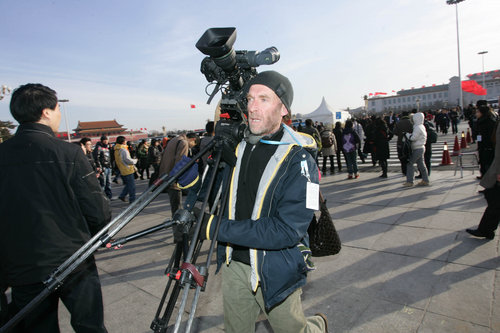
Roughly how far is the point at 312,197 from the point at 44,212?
1.70 meters

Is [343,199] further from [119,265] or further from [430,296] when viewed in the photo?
[119,265]

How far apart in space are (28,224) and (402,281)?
3502mm

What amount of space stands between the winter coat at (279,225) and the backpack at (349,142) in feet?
24.0

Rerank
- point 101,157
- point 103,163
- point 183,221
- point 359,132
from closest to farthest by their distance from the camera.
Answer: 1. point 183,221
2. point 103,163
3. point 101,157
4. point 359,132

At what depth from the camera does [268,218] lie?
1.51 meters

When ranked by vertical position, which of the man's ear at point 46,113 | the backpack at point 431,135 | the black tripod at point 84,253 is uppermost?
the man's ear at point 46,113

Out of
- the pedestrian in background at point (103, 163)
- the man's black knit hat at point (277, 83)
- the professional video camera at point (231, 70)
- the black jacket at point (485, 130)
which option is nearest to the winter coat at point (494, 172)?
the black jacket at point (485, 130)

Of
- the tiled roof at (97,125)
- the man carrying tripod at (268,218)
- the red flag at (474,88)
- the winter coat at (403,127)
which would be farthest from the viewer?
the tiled roof at (97,125)

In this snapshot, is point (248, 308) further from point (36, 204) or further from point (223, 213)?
point (36, 204)

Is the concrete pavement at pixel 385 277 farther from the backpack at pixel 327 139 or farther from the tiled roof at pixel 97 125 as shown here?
the tiled roof at pixel 97 125

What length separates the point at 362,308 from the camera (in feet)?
8.98

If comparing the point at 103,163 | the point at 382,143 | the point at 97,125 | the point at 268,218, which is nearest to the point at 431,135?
the point at 382,143

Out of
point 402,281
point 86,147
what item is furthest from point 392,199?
point 86,147

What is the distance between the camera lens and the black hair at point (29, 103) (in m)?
1.90
